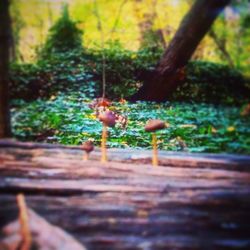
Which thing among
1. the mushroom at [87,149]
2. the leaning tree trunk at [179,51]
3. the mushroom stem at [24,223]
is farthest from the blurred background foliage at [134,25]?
the mushroom stem at [24,223]

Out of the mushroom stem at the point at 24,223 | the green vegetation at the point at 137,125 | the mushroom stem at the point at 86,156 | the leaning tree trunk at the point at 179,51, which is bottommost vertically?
the mushroom stem at the point at 24,223

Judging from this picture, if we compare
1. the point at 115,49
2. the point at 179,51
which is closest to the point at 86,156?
the point at 115,49

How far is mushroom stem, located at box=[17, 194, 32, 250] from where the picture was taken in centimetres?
271

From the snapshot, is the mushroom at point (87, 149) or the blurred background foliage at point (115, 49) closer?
the mushroom at point (87, 149)

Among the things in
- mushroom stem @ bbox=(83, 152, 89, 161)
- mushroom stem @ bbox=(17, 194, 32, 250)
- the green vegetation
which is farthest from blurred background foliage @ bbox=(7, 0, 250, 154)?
mushroom stem @ bbox=(17, 194, 32, 250)

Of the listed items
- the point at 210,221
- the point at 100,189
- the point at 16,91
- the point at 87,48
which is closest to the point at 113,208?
the point at 100,189

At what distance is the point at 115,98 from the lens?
3738 millimetres

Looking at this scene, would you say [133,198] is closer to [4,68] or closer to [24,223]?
[24,223]

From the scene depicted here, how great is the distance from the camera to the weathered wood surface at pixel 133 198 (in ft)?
9.11

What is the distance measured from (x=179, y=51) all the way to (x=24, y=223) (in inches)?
97.9

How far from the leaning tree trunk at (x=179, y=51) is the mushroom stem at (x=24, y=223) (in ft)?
5.20

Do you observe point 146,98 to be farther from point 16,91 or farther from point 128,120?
point 16,91

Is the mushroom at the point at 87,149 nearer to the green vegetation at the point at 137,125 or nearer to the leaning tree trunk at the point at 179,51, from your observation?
the green vegetation at the point at 137,125

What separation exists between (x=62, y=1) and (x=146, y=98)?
155 cm
